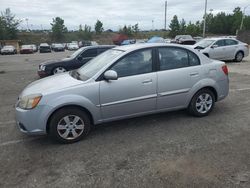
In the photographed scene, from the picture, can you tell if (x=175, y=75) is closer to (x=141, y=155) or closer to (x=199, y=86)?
(x=199, y=86)

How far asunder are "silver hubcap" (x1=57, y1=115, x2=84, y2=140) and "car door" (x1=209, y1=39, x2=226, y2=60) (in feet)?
37.8

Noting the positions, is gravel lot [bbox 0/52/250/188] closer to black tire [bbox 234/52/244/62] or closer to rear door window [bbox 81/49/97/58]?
rear door window [bbox 81/49/97/58]

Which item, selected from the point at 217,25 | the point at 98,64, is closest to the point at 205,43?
the point at 98,64

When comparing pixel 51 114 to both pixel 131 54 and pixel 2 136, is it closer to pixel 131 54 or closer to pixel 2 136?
pixel 2 136

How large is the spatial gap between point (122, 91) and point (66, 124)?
42.8 inches

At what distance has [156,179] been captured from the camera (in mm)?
3211

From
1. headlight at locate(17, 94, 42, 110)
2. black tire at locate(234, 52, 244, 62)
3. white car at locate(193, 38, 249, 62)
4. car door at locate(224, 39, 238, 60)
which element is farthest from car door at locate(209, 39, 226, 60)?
headlight at locate(17, 94, 42, 110)

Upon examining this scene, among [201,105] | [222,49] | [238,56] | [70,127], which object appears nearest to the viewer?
[70,127]

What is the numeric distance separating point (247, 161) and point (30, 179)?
290 cm

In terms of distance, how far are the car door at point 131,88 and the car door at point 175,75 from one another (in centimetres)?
19

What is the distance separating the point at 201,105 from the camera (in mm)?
5328

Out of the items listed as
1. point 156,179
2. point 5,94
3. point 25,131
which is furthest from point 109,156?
point 5,94

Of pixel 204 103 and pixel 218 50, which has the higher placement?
pixel 218 50

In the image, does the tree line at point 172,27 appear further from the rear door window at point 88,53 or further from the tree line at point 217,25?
the rear door window at point 88,53
